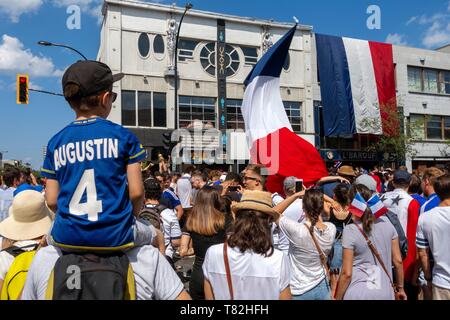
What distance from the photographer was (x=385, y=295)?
3371 mm

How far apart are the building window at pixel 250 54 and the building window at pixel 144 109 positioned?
7248mm

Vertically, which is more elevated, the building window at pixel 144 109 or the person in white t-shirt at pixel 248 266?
the building window at pixel 144 109

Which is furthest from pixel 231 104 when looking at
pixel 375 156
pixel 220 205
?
pixel 220 205

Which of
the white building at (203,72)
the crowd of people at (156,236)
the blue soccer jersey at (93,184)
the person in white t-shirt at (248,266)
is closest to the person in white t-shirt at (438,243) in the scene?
the crowd of people at (156,236)

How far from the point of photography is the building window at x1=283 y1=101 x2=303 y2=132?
28.3 metres

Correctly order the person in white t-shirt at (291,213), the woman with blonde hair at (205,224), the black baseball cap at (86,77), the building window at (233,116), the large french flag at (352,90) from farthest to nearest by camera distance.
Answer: the building window at (233,116)
the large french flag at (352,90)
the person in white t-shirt at (291,213)
the woman with blonde hair at (205,224)
the black baseball cap at (86,77)

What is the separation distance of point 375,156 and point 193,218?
27916 mm

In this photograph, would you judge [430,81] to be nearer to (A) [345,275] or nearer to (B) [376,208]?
(B) [376,208]

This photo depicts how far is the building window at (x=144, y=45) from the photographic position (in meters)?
24.6

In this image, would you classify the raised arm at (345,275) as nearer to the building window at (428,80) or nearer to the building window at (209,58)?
the building window at (209,58)

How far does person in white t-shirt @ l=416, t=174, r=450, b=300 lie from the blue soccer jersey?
9.69ft

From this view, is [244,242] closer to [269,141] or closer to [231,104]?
[269,141]

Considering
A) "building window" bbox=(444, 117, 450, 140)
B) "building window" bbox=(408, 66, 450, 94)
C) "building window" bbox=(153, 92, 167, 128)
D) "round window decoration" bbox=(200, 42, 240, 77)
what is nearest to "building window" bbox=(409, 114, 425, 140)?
"building window" bbox=(408, 66, 450, 94)

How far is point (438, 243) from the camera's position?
3.67m
